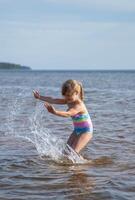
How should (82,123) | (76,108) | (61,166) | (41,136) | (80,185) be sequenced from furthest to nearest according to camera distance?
1. (41,136)
2. (61,166)
3. (82,123)
4. (76,108)
5. (80,185)

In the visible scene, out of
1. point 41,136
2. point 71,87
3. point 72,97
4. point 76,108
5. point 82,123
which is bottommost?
point 41,136

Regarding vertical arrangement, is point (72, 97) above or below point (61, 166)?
above

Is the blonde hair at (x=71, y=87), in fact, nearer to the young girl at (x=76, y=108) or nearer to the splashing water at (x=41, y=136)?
the young girl at (x=76, y=108)

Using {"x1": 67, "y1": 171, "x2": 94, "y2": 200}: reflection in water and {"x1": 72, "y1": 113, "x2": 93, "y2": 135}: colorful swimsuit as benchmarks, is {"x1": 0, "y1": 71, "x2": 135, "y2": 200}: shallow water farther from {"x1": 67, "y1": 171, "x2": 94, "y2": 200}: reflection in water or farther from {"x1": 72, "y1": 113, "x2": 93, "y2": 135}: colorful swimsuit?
{"x1": 72, "y1": 113, "x2": 93, "y2": 135}: colorful swimsuit

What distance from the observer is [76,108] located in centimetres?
946

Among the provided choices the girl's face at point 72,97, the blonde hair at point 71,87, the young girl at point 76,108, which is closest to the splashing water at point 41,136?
the young girl at point 76,108

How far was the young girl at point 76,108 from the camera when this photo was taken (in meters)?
9.29

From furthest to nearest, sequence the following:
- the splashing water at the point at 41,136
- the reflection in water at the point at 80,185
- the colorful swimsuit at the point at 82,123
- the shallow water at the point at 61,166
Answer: the splashing water at the point at 41,136 < the colorful swimsuit at the point at 82,123 < the shallow water at the point at 61,166 < the reflection in water at the point at 80,185

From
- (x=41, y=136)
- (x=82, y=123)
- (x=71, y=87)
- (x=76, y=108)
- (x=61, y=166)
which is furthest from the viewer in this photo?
(x=41, y=136)

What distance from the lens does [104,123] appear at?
17656mm

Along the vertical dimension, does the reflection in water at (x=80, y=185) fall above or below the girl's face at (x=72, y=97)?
below

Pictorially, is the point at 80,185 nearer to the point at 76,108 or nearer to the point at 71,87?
the point at 76,108

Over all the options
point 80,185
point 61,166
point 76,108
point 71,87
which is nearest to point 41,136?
point 61,166

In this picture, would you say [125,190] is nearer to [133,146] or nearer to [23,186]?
[23,186]
